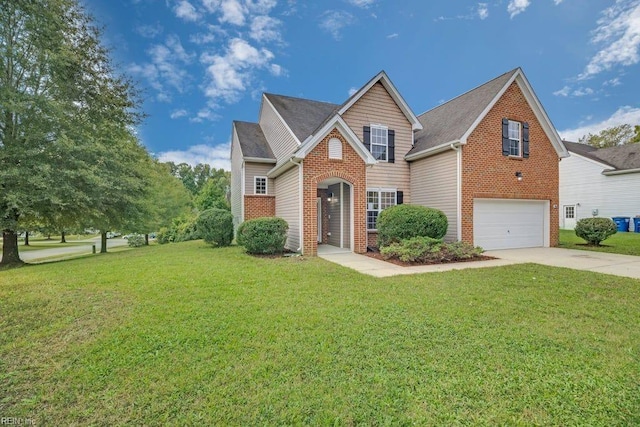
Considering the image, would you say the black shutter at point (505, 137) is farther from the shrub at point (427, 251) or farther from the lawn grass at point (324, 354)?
the lawn grass at point (324, 354)

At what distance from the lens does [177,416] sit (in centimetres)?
229

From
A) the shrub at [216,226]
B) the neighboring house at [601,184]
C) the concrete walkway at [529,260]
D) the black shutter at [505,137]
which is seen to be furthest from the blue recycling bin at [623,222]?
the shrub at [216,226]

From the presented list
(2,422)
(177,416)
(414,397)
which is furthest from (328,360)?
(2,422)

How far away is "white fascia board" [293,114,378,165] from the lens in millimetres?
10062

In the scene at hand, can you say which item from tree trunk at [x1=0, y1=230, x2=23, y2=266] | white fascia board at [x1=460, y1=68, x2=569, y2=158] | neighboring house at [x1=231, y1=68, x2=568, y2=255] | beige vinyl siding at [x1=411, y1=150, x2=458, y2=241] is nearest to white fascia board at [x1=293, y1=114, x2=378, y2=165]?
neighboring house at [x1=231, y1=68, x2=568, y2=255]

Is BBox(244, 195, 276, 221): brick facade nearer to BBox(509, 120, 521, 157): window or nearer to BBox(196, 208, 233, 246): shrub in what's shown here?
BBox(196, 208, 233, 246): shrub

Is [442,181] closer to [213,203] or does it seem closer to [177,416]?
[177,416]

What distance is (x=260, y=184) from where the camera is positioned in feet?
48.0

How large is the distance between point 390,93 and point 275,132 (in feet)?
19.6

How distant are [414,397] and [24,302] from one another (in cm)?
686

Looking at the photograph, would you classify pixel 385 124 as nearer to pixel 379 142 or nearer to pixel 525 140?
pixel 379 142

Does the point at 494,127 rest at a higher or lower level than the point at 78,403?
higher

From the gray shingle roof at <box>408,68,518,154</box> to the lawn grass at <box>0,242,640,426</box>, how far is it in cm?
757

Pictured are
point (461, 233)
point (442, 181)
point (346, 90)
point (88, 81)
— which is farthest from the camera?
point (346, 90)
